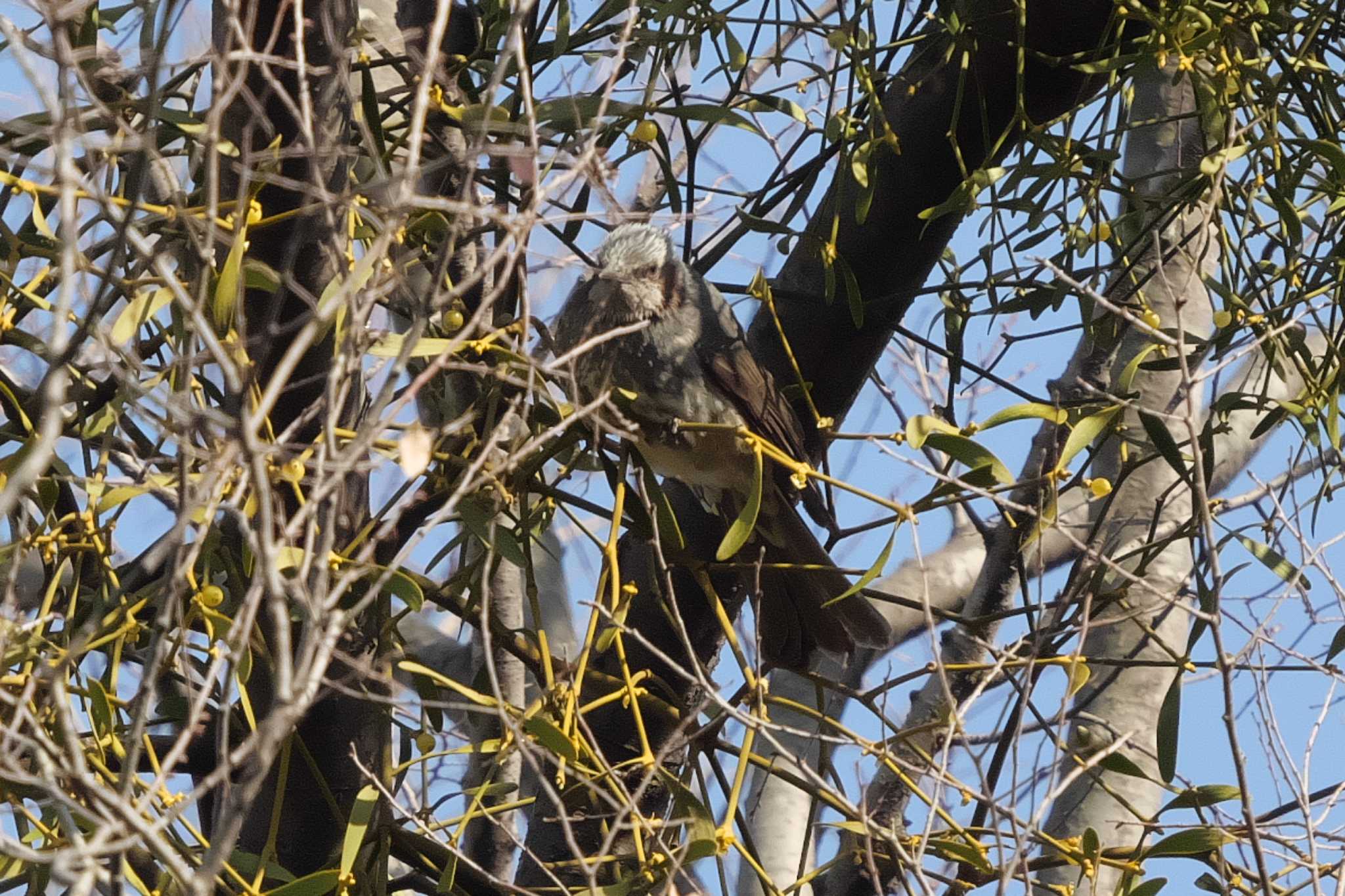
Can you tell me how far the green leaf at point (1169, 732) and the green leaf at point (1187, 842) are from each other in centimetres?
7

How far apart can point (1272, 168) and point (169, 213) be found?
42.1 inches

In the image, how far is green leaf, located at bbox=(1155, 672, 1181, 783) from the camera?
4.41ft

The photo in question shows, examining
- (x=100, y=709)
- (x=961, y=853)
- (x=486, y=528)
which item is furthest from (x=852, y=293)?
(x=100, y=709)

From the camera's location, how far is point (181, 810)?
97 centimetres

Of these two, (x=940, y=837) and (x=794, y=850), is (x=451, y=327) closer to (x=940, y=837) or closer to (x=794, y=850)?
(x=940, y=837)

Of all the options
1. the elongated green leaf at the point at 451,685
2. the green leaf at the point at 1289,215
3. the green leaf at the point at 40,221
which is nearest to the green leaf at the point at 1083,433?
the green leaf at the point at 1289,215

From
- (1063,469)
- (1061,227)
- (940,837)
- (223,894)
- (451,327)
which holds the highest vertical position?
(1061,227)

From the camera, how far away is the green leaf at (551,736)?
121 cm

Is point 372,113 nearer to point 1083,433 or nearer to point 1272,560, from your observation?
point 1083,433

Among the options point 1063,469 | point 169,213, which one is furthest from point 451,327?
point 1063,469

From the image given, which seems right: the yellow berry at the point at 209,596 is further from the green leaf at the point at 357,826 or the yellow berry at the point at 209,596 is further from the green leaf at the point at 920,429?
the green leaf at the point at 920,429

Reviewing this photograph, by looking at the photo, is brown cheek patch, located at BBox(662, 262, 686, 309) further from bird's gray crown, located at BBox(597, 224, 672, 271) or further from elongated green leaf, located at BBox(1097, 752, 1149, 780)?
elongated green leaf, located at BBox(1097, 752, 1149, 780)

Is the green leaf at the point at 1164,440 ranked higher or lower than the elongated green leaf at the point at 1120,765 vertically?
higher

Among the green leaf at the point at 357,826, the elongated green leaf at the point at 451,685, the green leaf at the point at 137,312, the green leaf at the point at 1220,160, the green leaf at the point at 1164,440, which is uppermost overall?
the green leaf at the point at 1220,160
